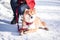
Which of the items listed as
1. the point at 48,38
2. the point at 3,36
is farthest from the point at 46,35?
the point at 3,36

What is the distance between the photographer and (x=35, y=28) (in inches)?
285

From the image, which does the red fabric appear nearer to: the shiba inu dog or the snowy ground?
the shiba inu dog

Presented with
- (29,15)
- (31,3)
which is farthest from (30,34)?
(31,3)

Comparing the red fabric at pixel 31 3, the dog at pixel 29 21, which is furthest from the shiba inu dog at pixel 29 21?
the red fabric at pixel 31 3

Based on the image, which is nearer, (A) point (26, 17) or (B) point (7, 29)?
(A) point (26, 17)

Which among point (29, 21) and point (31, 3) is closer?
point (29, 21)

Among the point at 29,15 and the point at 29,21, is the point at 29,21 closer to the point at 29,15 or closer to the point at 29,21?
the point at 29,21

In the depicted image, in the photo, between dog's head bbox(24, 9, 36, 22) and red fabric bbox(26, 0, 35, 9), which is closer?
dog's head bbox(24, 9, 36, 22)

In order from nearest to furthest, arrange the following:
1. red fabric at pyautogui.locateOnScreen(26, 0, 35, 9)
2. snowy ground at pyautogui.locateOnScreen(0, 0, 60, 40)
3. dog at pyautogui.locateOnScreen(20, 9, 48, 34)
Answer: snowy ground at pyautogui.locateOnScreen(0, 0, 60, 40) < dog at pyautogui.locateOnScreen(20, 9, 48, 34) < red fabric at pyautogui.locateOnScreen(26, 0, 35, 9)

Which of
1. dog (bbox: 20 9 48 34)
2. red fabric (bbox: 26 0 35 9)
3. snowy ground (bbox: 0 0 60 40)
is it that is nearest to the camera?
snowy ground (bbox: 0 0 60 40)

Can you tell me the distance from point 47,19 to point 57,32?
182 centimetres

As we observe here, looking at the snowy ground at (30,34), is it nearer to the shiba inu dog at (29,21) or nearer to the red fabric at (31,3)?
the shiba inu dog at (29,21)

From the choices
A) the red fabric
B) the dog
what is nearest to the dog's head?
the dog

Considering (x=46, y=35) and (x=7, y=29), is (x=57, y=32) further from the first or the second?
(x=7, y=29)
